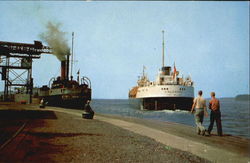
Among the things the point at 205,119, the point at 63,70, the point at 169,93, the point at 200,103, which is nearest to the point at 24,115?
the point at 200,103

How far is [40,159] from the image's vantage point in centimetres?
552

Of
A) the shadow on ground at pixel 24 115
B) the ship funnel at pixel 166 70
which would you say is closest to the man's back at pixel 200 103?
the shadow on ground at pixel 24 115

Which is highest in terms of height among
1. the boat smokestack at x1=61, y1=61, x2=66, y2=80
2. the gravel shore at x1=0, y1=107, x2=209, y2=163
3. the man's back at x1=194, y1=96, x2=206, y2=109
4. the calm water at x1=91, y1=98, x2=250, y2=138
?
the boat smokestack at x1=61, y1=61, x2=66, y2=80

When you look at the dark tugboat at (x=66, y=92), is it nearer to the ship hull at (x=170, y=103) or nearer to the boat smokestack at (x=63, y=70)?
the boat smokestack at (x=63, y=70)

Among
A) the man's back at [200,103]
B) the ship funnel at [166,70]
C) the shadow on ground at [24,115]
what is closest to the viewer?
the man's back at [200,103]

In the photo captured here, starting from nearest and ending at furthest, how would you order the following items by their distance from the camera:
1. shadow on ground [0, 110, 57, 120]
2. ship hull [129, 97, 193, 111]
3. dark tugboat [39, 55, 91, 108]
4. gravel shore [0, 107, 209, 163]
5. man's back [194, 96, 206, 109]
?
1. gravel shore [0, 107, 209, 163]
2. man's back [194, 96, 206, 109]
3. shadow on ground [0, 110, 57, 120]
4. dark tugboat [39, 55, 91, 108]
5. ship hull [129, 97, 193, 111]

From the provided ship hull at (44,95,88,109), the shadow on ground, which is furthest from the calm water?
the shadow on ground

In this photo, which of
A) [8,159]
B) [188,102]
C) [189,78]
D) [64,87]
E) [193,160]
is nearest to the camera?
[8,159]

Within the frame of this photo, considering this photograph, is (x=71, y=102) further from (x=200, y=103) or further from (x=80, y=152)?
(x=80, y=152)

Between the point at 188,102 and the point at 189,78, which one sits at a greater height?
the point at 189,78

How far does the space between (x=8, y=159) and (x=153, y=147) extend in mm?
4657

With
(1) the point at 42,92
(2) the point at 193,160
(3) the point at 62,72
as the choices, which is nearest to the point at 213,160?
(2) the point at 193,160

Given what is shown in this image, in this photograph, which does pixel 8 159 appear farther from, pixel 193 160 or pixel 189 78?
pixel 189 78

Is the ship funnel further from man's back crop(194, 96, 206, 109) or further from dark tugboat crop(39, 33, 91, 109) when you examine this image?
man's back crop(194, 96, 206, 109)
